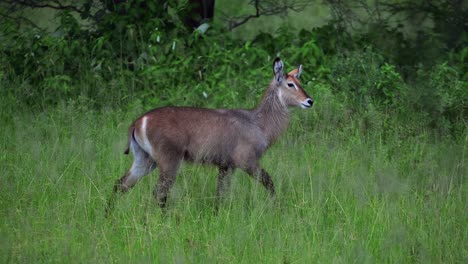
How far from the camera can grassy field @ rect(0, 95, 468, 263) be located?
4.45 meters

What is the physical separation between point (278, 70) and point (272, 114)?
0.34 m

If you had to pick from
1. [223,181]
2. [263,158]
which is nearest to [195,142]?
[223,181]

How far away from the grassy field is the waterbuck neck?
23cm

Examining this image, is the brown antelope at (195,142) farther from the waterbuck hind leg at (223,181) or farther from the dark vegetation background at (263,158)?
the dark vegetation background at (263,158)

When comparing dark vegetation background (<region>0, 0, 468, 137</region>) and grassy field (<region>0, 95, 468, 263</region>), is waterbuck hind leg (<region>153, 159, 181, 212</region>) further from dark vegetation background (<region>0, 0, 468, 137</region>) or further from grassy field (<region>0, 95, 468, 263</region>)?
dark vegetation background (<region>0, 0, 468, 137</region>)

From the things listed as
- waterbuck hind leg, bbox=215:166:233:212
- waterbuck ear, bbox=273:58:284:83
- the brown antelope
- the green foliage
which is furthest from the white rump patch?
the green foliage

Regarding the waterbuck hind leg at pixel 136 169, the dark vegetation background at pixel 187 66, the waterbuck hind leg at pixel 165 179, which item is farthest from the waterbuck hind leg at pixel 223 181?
the dark vegetation background at pixel 187 66

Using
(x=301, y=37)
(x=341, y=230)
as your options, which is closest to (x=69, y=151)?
(x=341, y=230)

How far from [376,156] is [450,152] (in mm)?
667

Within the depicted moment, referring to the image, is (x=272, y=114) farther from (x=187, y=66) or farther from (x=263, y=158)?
(x=187, y=66)

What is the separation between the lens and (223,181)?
579 cm

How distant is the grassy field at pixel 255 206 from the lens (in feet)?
14.6

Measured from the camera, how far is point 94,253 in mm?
4332

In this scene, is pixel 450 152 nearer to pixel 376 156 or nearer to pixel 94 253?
pixel 376 156
